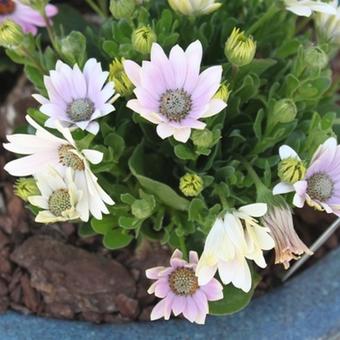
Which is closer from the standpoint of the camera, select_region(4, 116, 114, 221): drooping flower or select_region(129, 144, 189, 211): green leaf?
select_region(4, 116, 114, 221): drooping flower

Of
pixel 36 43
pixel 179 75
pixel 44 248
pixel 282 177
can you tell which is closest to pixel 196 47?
pixel 179 75

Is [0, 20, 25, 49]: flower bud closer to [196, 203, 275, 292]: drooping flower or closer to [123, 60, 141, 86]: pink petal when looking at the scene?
[123, 60, 141, 86]: pink petal

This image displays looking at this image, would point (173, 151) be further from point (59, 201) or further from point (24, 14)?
point (24, 14)

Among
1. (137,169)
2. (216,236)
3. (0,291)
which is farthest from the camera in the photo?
(0,291)

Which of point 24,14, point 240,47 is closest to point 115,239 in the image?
point 240,47

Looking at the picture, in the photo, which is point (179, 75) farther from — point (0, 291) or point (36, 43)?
point (0, 291)

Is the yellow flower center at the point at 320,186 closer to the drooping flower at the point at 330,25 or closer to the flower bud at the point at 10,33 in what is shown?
the drooping flower at the point at 330,25

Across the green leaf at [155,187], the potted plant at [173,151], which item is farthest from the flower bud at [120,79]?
the green leaf at [155,187]

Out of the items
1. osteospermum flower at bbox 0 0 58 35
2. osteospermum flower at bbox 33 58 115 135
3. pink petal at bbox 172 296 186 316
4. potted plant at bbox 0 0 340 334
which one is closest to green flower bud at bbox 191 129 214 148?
potted plant at bbox 0 0 340 334
